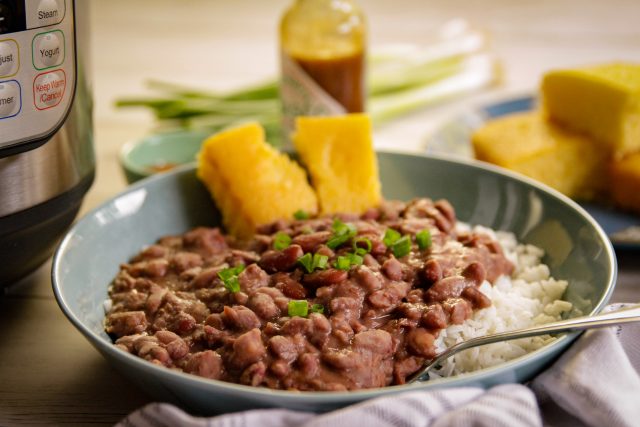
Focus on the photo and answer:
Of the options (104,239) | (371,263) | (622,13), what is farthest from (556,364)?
(622,13)

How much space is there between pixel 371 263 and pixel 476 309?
0.70 feet

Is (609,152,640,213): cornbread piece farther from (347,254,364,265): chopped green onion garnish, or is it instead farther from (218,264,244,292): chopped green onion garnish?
(218,264,244,292): chopped green onion garnish

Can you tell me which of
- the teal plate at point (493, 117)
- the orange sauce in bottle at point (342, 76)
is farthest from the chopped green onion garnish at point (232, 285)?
the orange sauce in bottle at point (342, 76)

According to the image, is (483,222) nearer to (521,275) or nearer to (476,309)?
(521,275)

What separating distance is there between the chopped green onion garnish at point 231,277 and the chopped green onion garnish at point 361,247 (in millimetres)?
222

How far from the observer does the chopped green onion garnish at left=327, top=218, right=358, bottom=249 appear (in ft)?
5.16

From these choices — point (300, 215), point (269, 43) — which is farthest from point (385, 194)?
point (269, 43)

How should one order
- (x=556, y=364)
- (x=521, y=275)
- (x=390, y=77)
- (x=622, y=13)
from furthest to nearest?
(x=622, y=13) < (x=390, y=77) < (x=521, y=275) < (x=556, y=364)

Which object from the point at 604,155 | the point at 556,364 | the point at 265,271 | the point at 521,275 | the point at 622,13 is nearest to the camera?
the point at 556,364

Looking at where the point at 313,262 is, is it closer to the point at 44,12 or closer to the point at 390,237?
the point at 390,237

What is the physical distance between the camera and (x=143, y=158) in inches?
98.1

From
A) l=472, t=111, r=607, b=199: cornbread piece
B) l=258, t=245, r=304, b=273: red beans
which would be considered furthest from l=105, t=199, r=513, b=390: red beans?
l=472, t=111, r=607, b=199: cornbread piece

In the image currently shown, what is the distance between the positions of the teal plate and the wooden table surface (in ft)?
0.24

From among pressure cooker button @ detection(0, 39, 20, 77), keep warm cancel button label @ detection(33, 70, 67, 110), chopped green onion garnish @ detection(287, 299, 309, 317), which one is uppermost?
pressure cooker button @ detection(0, 39, 20, 77)
